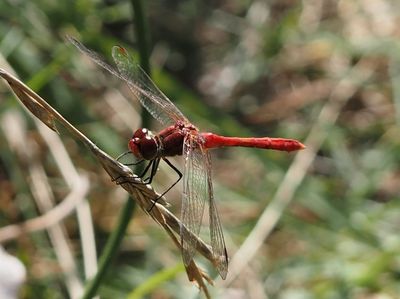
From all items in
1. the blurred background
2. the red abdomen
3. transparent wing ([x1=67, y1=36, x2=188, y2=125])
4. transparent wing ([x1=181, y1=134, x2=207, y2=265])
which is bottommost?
transparent wing ([x1=181, y1=134, x2=207, y2=265])

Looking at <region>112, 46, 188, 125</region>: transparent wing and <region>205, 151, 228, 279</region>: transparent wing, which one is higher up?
<region>112, 46, 188, 125</region>: transparent wing

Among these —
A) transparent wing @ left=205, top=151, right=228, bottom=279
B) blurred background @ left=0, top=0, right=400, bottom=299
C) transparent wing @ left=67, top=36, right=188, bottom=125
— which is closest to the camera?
transparent wing @ left=205, top=151, right=228, bottom=279

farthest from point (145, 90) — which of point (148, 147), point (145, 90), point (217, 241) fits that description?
point (217, 241)

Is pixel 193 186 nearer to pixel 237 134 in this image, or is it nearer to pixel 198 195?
pixel 198 195

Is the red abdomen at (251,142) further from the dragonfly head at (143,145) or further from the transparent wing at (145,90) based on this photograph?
the dragonfly head at (143,145)

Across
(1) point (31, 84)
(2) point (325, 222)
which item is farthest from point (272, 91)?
(1) point (31, 84)

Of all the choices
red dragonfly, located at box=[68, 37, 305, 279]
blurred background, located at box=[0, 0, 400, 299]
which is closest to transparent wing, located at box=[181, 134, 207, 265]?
red dragonfly, located at box=[68, 37, 305, 279]

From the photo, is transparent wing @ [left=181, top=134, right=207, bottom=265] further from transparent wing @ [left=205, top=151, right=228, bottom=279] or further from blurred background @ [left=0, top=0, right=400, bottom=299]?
blurred background @ [left=0, top=0, right=400, bottom=299]

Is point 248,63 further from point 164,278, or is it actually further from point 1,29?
point 164,278
